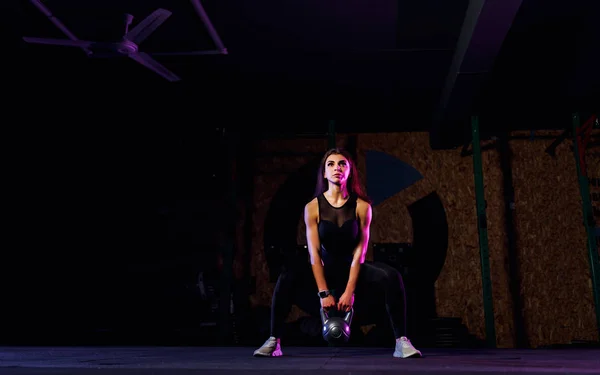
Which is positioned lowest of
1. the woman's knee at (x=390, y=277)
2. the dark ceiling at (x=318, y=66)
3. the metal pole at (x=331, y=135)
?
the woman's knee at (x=390, y=277)

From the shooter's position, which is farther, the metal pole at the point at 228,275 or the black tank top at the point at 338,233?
the metal pole at the point at 228,275

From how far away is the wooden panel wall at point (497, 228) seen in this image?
630 centimetres

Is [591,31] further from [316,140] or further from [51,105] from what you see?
[51,105]

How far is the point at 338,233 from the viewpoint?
9.05 feet

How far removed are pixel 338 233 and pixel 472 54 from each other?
245 centimetres

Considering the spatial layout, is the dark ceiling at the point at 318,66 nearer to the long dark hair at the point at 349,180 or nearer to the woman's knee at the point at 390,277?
the long dark hair at the point at 349,180

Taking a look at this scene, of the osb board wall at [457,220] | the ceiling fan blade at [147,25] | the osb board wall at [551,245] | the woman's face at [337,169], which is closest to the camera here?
the woman's face at [337,169]

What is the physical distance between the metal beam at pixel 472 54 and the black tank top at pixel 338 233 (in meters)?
1.98

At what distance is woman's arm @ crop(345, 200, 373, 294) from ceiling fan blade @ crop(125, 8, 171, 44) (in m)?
2.19

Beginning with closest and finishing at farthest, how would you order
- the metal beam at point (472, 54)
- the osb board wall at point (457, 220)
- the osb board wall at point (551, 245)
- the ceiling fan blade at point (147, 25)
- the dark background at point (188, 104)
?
the metal beam at point (472, 54)
the ceiling fan blade at point (147, 25)
the dark background at point (188, 104)
the osb board wall at point (551, 245)
the osb board wall at point (457, 220)

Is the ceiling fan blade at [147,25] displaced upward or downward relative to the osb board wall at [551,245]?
upward

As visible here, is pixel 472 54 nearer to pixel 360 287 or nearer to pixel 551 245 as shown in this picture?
pixel 360 287

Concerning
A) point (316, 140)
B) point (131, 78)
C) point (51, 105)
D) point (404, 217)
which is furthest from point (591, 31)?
point (51, 105)

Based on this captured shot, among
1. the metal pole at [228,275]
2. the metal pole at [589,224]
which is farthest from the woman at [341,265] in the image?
the metal pole at [589,224]
